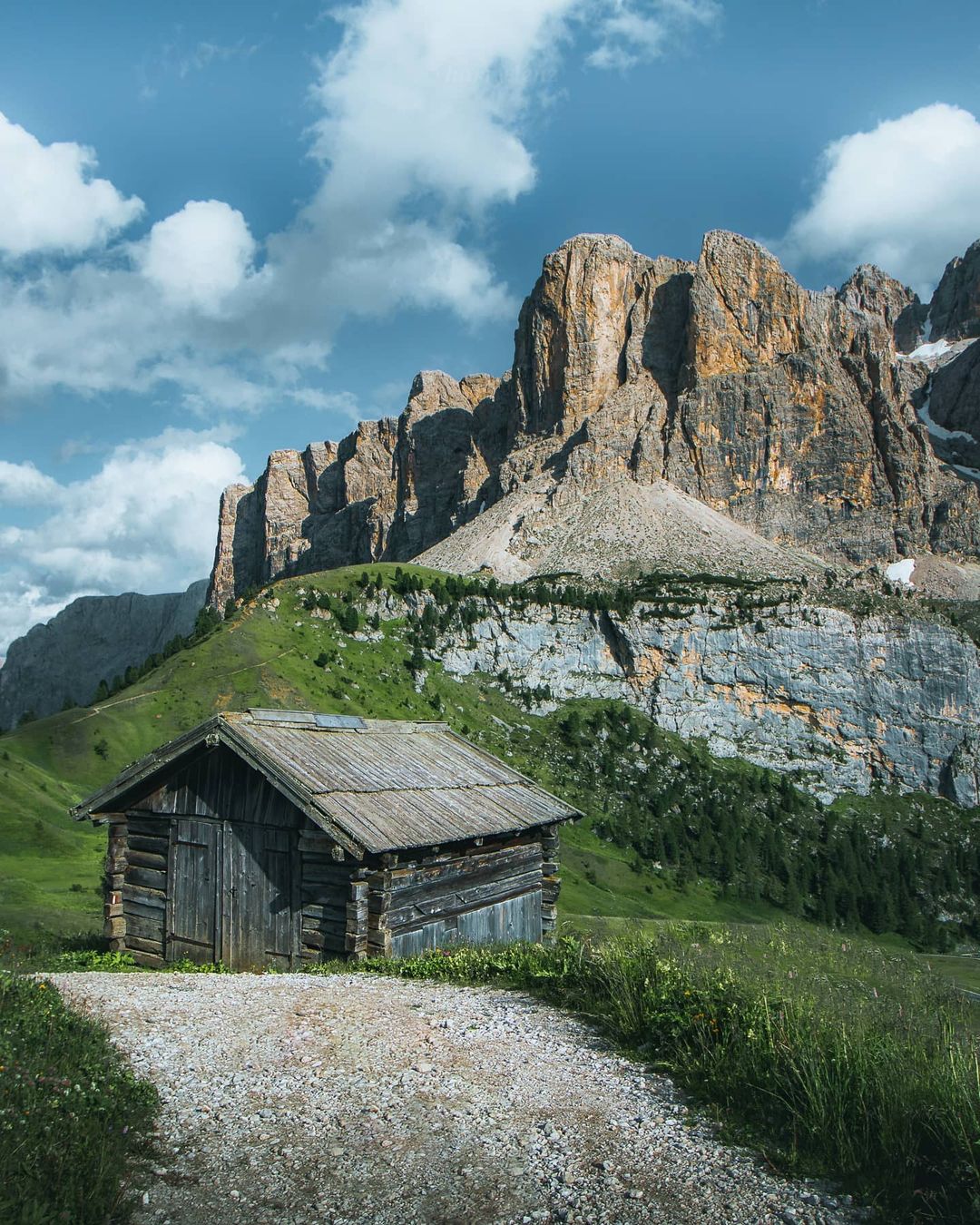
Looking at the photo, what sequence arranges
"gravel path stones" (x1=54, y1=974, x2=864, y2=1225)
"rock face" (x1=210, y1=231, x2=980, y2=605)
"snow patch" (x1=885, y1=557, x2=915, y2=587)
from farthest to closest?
"rock face" (x1=210, y1=231, x2=980, y2=605)
"snow patch" (x1=885, y1=557, x2=915, y2=587)
"gravel path stones" (x1=54, y1=974, x2=864, y2=1225)

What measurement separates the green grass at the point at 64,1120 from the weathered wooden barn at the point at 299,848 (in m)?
8.48

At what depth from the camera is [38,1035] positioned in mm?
8148

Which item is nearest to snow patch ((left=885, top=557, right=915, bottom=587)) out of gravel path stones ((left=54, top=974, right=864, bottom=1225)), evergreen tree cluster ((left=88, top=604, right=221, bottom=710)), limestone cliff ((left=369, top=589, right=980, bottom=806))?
limestone cliff ((left=369, top=589, right=980, bottom=806))

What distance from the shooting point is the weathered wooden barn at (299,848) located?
57.4 ft

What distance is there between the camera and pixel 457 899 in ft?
64.8

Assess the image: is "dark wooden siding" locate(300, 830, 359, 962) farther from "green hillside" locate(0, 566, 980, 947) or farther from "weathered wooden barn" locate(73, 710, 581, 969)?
"green hillside" locate(0, 566, 980, 947)

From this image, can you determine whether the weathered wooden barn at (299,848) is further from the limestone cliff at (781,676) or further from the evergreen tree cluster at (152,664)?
the limestone cliff at (781,676)

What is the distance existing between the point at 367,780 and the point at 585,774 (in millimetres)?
82460

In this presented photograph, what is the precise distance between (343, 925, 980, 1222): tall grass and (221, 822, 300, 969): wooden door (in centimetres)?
688

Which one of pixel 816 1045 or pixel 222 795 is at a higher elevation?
pixel 222 795

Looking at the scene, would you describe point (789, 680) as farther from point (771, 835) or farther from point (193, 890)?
point (193, 890)

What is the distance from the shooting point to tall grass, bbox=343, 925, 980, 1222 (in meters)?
6.34

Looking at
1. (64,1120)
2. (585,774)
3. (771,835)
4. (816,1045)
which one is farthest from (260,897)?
(771,835)

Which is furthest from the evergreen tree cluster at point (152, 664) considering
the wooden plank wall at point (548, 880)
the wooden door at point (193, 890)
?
the wooden plank wall at point (548, 880)
